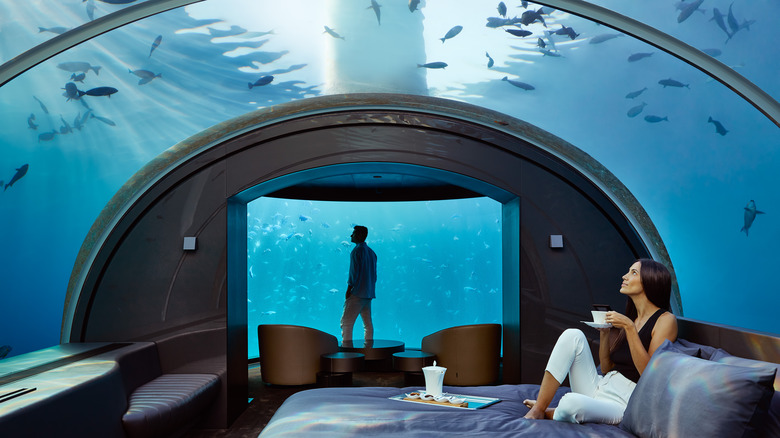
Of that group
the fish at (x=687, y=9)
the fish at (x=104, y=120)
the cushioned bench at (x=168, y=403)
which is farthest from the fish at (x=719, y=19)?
the fish at (x=104, y=120)

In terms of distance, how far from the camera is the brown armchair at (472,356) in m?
6.64

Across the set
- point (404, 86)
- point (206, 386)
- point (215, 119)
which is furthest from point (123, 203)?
point (404, 86)

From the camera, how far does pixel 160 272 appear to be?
5.77 metres

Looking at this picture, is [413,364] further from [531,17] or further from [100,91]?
[100,91]

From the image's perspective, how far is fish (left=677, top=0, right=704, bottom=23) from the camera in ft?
12.9

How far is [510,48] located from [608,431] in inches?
121

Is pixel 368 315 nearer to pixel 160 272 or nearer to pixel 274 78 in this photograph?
pixel 160 272

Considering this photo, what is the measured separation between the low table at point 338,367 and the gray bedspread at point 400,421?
10.9 ft

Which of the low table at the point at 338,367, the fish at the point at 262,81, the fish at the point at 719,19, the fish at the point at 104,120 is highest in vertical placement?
the fish at the point at 719,19

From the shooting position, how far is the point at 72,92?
509cm

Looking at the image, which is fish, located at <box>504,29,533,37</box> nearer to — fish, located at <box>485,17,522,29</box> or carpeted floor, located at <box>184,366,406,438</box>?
fish, located at <box>485,17,522,29</box>

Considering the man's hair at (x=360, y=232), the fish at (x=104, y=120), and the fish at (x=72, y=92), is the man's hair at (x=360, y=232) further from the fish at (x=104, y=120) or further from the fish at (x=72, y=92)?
the fish at (x=72, y=92)

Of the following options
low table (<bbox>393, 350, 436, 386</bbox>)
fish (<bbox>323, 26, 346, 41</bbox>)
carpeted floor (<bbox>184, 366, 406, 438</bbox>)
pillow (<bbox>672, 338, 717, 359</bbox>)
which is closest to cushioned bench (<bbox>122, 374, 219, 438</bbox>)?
carpeted floor (<bbox>184, 366, 406, 438</bbox>)

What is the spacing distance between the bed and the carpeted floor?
2358 millimetres
